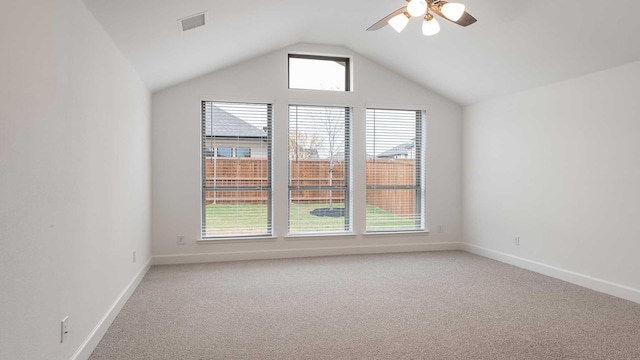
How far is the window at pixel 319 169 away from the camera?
5398mm

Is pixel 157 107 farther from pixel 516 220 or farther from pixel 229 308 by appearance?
pixel 516 220

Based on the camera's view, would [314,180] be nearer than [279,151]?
No

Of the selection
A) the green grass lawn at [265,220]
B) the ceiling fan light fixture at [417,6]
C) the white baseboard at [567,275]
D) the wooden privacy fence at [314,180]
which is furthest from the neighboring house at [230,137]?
the white baseboard at [567,275]

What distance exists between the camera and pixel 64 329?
2078mm

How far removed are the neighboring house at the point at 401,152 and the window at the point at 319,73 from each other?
1.14m

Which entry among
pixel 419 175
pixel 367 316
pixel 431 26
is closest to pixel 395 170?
pixel 419 175

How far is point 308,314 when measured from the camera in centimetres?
315

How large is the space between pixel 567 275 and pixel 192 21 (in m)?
4.72

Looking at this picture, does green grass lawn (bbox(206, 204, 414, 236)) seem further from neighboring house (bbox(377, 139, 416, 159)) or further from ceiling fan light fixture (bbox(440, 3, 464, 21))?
ceiling fan light fixture (bbox(440, 3, 464, 21))

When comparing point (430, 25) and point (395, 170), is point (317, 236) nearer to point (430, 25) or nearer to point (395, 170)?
point (395, 170)

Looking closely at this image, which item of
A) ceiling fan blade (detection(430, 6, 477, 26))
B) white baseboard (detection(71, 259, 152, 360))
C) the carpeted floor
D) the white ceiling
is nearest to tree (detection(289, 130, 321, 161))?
the white ceiling

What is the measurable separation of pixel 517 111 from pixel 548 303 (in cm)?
254

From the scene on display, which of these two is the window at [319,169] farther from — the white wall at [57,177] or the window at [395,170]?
the white wall at [57,177]

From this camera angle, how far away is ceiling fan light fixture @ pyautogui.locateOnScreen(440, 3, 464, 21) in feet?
8.95
